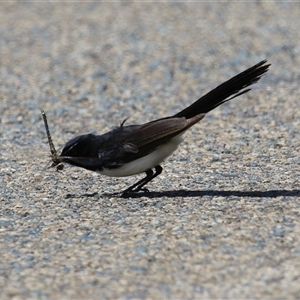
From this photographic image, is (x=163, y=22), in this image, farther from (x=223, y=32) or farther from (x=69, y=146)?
(x=69, y=146)

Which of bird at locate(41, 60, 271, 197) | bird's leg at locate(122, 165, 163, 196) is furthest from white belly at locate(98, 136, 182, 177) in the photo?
bird's leg at locate(122, 165, 163, 196)

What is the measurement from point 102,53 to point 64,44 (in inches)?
41.2

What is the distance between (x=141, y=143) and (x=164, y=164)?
1506 millimetres

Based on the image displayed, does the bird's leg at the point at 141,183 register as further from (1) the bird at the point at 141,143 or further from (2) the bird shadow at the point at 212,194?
(1) the bird at the point at 141,143

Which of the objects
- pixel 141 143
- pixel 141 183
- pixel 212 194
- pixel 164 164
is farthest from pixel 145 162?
pixel 164 164

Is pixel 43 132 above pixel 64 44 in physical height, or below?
below

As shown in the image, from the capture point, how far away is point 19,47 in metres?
14.9

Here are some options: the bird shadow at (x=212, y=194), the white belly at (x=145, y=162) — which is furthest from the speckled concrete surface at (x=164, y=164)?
the white belly at (x=145, y=162)

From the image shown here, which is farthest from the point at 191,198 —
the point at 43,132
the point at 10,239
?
the point at 43,132

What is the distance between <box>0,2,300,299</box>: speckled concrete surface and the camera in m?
5.48

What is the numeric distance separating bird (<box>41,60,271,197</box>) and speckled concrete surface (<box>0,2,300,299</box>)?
330 mm

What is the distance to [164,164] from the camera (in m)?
8.78

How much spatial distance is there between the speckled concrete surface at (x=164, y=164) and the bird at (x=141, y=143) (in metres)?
0.33

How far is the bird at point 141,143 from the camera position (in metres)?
7.27
